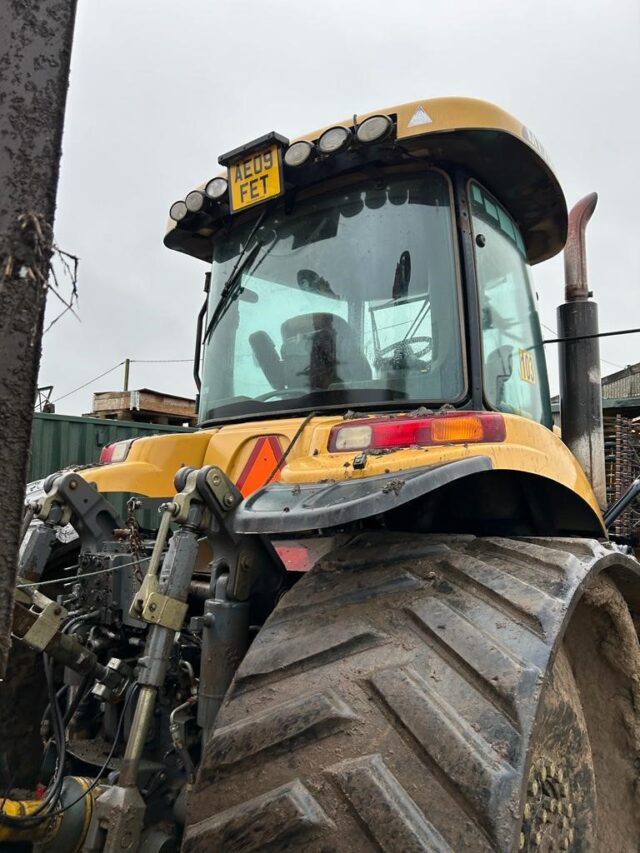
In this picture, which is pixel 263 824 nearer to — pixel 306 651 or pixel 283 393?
pixel 306 651

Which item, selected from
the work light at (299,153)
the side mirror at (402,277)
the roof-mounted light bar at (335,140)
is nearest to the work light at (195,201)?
the work light at (299,153)

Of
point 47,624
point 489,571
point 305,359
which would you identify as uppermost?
point 305,359

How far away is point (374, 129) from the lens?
8.47 feet

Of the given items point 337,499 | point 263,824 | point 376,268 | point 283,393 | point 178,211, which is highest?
point 178,211

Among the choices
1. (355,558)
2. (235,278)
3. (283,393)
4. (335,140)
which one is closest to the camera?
(355,558)

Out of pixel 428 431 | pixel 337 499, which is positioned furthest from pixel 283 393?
pixel 337 499

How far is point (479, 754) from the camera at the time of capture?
4.67 ft

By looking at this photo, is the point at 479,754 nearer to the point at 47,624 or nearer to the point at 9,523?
the point at 9,523

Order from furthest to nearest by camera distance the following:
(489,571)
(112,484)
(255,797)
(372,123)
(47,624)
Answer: (112,484), (372,123), (47,624), (489,571), (255,797)

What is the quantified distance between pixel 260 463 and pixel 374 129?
4.13ft

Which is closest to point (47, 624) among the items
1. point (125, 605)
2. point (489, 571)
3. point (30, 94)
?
point (125, 605)

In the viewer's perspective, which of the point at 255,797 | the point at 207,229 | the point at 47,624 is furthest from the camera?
the point at 207,229

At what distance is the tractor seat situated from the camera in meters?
2.61

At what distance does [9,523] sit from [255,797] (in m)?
0.85
